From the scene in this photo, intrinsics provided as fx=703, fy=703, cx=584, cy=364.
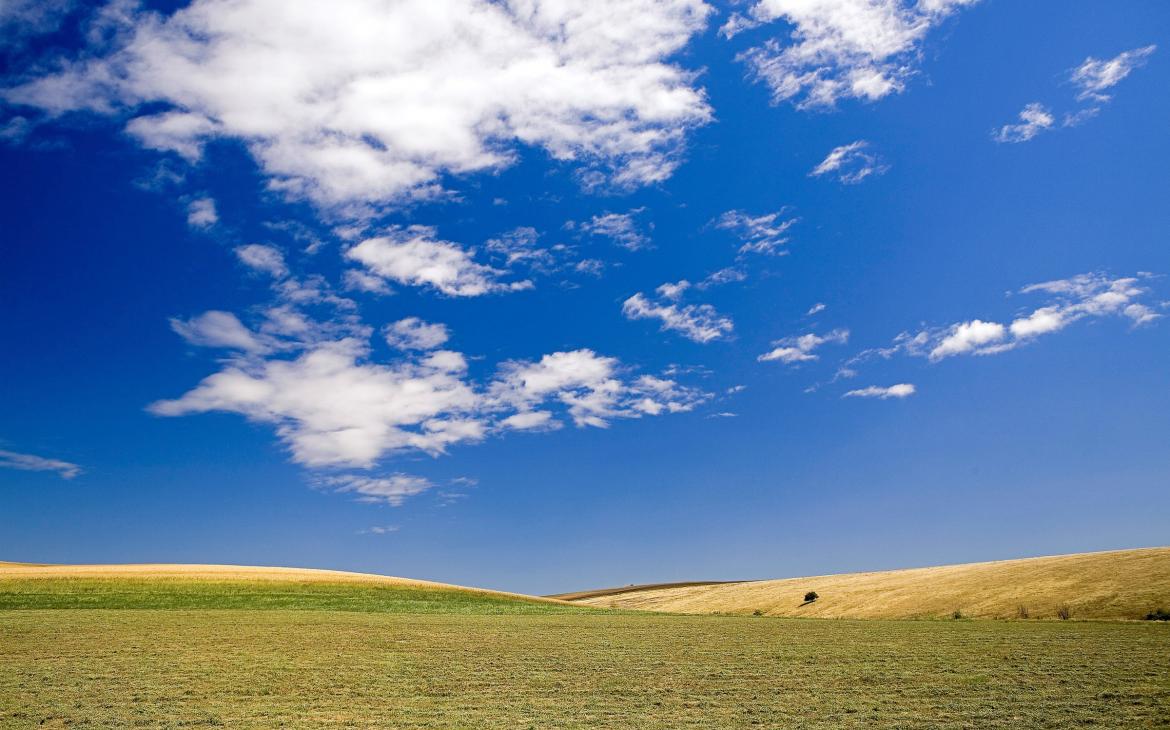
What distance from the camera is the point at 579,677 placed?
17.9 meters

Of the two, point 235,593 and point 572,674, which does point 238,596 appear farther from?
point 572,674

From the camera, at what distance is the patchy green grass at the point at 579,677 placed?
13.4m

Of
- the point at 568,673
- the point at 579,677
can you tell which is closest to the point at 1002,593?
the point at 568,673

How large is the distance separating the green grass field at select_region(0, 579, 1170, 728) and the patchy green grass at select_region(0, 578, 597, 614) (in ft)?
29.2

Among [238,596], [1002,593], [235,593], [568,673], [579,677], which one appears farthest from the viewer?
[235,593]

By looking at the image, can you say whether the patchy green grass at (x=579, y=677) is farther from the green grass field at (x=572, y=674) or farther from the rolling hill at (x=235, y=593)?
the rolling hill at (x=235, y=593)

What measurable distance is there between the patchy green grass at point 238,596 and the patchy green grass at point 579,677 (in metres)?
13.2

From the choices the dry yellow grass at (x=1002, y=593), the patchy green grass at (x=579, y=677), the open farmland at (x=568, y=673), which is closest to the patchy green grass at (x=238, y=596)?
the open farmland at (x=568, y=673)

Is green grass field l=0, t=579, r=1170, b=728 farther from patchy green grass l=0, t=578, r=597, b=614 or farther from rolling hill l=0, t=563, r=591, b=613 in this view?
rolling hill l=0, t=563, r=591, b=613

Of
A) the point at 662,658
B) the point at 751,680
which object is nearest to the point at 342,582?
the point at 662,658

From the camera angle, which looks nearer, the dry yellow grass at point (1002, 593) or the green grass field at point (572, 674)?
the green grass field at point (572, 674)

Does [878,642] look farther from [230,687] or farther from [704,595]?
[704,595]

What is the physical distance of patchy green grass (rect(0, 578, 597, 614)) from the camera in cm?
4178

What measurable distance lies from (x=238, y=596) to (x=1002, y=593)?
49732 mm
